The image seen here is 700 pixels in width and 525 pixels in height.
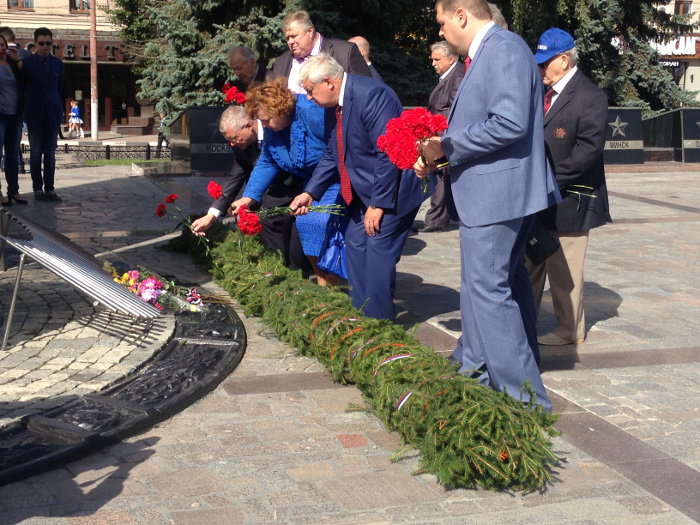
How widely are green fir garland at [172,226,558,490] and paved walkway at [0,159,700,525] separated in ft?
0.31

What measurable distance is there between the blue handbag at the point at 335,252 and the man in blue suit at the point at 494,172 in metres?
2.05

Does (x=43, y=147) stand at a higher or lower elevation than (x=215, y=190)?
higher

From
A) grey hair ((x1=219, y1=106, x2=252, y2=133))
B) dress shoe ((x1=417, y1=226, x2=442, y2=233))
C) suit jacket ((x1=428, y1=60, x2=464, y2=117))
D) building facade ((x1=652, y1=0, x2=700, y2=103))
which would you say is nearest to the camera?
grey hair ((x1=219, y1=106, x2=252, y2=133))

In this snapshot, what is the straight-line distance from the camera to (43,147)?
1120 centimetres

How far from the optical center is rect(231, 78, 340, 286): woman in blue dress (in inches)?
232

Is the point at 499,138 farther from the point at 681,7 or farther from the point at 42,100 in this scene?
the point at 681,7

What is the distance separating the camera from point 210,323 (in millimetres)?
5676

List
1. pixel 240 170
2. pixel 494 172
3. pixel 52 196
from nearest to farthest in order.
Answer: pixel 494 172 → pixel 240 170 → pixel 52 196

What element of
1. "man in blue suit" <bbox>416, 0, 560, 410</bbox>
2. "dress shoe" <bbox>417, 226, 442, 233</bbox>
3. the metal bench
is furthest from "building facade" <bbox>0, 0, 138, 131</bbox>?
"man in blue suit" <bbox>416, 0, 560, 410</bbox>

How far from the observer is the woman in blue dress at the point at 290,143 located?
232 inches

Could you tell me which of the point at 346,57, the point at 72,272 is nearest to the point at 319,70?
the point at 72,272

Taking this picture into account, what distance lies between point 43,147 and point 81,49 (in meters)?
30.4

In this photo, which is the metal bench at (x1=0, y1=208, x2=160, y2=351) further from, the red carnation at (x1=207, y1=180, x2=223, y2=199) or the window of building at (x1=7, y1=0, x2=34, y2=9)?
the window of building at (x1=7, y1=0, x2=34, y2=9)

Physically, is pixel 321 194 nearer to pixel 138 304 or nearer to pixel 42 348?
pixel 138 304
